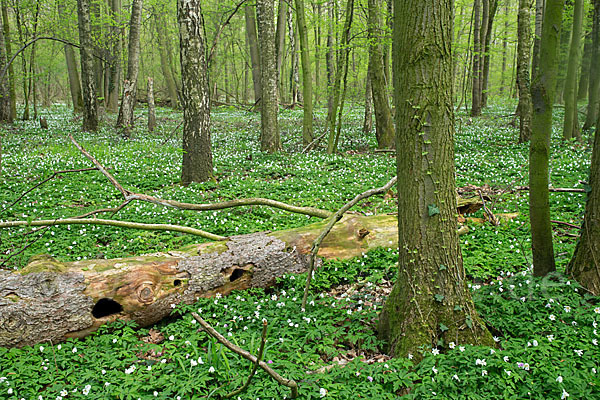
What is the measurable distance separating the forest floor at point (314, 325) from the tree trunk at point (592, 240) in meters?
0.14

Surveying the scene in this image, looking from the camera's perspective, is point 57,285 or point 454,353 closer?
point 454,353

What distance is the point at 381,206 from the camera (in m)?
7.93

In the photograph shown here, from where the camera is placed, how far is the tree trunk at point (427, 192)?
308cm

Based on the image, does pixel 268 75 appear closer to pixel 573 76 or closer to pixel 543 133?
pixel 573 76

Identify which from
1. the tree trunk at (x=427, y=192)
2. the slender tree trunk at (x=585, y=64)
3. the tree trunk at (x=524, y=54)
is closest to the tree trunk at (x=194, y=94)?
the tree trunk at (x=427, y=192)

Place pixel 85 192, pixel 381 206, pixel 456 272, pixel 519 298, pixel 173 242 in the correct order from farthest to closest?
1. pixel 85 192
2. pixel 381 206
3. pixel 173 242
4. pixel 519 298
5. pixel 456 272

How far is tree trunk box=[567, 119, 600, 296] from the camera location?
12.6 feet

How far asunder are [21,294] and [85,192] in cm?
552

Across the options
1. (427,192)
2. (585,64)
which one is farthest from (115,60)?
(585,64)

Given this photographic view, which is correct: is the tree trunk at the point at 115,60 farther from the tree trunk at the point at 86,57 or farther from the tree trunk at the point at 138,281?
the tree trunk at the point at 138,281

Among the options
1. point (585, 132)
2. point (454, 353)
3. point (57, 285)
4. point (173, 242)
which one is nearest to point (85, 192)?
point (173, 242)

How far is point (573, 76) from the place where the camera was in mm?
11297

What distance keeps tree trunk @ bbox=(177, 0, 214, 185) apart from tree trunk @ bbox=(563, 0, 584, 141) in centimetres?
989

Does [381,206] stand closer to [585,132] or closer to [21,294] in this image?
[21,294]
